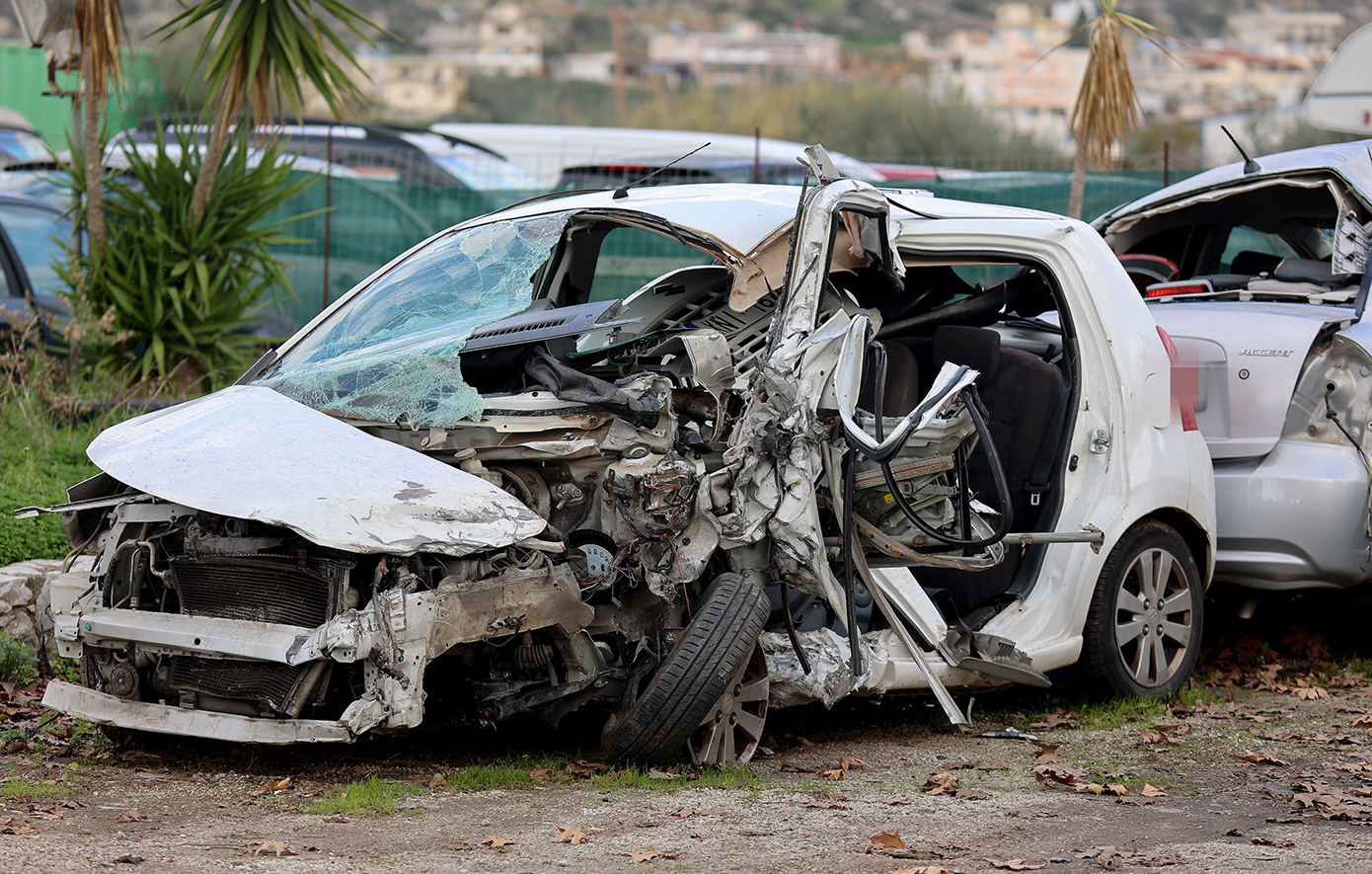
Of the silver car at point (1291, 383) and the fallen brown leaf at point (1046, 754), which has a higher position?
the silver car at point (1291, 383)

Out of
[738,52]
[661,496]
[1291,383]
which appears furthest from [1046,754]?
[738,52]

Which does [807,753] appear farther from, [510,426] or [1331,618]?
[1331,618]

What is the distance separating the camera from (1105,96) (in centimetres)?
1072

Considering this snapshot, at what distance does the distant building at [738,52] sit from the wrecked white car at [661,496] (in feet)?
232

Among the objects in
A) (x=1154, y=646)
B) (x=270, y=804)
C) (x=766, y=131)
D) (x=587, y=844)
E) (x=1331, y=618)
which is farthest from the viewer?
(x=766, y=131)

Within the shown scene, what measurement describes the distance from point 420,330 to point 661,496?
49.4 inches

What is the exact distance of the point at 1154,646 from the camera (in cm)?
595

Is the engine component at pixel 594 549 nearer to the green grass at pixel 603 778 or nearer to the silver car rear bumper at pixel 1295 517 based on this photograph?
the green grass at pixel 603 778

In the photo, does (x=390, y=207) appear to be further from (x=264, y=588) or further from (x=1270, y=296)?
(x=264, y=588)

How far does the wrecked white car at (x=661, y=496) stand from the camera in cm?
442

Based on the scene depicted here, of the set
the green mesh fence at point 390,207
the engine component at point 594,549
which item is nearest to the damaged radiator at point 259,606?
the engine component at point 594,549

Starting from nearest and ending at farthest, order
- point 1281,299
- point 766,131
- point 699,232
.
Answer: point 699,232, point 1281,299, point 766,131

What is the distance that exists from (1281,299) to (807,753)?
337 centimetres

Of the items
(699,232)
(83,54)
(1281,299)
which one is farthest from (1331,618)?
(83,54)
